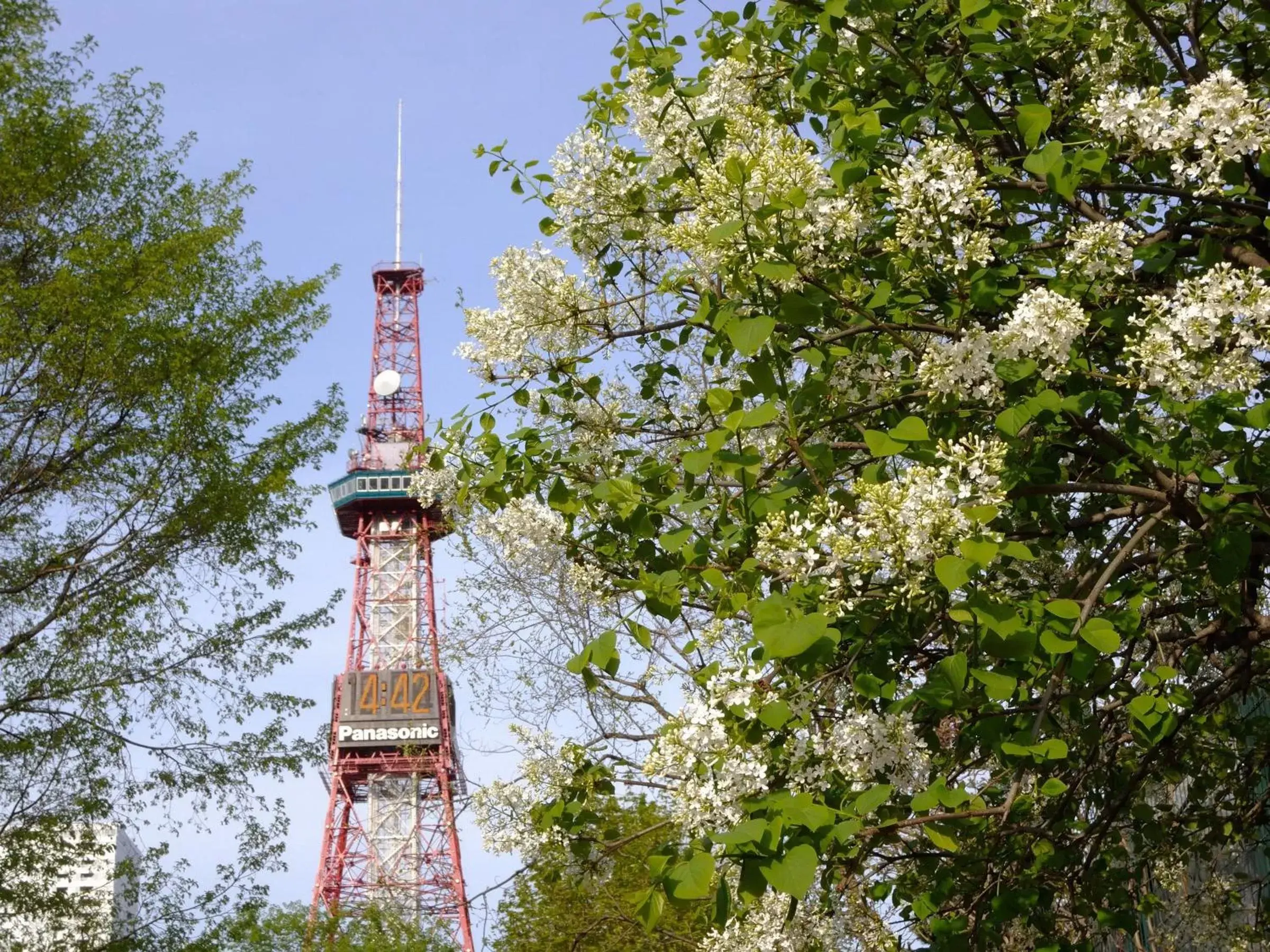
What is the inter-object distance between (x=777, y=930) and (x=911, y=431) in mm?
2327

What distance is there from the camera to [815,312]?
4500mm

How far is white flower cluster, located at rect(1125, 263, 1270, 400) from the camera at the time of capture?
4320mm

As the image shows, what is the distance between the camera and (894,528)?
374cm

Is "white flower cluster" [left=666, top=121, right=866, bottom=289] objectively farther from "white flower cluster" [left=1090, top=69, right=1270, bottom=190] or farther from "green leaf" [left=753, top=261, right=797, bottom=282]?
"white flower cluster" [left=1090, top=69, right=1270, bottom=190]

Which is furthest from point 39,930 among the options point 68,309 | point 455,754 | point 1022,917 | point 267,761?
point 455,754

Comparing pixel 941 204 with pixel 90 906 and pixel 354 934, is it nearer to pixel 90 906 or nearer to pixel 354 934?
pixel 90 906

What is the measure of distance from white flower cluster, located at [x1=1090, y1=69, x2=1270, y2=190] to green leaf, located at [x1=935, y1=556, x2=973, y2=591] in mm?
1896

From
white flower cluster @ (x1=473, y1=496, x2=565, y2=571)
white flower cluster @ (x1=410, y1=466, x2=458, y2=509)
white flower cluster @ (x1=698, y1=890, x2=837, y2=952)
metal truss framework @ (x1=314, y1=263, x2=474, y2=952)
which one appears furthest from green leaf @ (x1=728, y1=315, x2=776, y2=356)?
metal truss framework @ (x1=314, y1=263, x2=474, y2=952)

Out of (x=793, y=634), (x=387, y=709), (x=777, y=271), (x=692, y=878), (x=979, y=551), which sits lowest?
(x=692, y=878)

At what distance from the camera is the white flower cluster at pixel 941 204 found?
4.49m

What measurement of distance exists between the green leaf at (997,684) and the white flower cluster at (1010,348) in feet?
3.40

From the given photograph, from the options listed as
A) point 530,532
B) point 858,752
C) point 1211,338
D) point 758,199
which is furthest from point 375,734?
point 1211,338

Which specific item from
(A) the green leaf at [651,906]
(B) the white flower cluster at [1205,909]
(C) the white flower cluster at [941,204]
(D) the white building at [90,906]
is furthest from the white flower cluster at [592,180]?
(D) the white building at [90,906]

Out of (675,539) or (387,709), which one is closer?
(675,539)
